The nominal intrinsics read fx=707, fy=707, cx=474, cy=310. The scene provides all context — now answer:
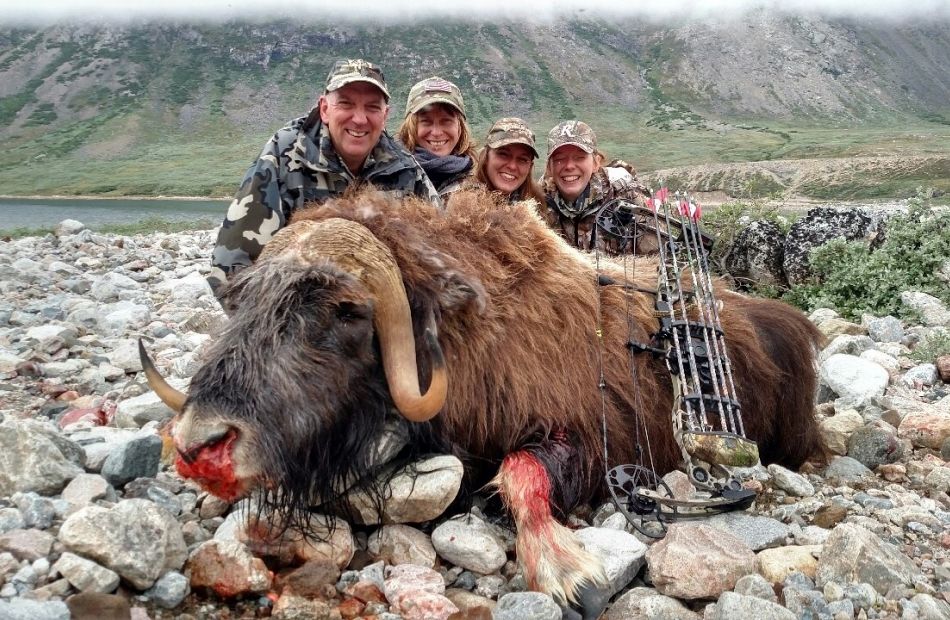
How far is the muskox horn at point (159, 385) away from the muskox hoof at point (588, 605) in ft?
5.04

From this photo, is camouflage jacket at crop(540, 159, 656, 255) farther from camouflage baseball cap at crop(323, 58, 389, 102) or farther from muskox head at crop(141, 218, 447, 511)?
muskox head at crop(141, 218, 447, 511)

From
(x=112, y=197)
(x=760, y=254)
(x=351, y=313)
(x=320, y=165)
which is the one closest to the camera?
(x=351, y=313)

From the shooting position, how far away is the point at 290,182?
167 inches

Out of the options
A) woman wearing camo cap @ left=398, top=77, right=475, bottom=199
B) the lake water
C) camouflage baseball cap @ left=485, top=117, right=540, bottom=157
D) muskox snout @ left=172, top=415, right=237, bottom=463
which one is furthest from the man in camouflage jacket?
the lake water

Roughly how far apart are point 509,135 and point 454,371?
8.82ft

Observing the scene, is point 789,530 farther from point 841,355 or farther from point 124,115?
point 124,115

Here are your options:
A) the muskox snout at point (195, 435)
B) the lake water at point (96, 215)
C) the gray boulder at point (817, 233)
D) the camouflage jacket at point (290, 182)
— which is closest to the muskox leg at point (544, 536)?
the muskox snout at point (195, 435)

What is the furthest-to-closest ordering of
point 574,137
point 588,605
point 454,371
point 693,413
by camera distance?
1. point 574,137
2. point 693,413
3. point 454,371
4. point 588,605

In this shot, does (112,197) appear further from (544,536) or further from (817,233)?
(544,536)

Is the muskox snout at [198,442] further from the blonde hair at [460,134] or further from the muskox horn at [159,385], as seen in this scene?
the blonde hair at [460,134]

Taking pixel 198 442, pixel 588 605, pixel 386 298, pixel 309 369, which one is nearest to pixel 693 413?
pixel 588 605

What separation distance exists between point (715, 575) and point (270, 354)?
65.1 inches

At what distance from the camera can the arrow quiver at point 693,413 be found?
9.19ft

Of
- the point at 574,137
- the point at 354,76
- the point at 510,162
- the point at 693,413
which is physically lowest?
the point at 693,413
